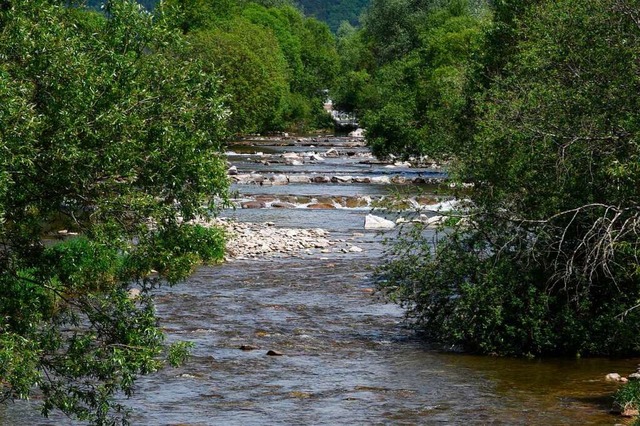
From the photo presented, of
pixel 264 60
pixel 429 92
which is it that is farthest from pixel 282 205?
pixel 264 60

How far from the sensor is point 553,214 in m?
18.6

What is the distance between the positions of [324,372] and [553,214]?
5.11 m

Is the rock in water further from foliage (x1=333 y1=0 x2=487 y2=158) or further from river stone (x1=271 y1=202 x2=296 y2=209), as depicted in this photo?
river stone (x1=271 y1=202 x2=296 y2=209)

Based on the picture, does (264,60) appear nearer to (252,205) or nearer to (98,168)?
(252,205)

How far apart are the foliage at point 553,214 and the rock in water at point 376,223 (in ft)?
60.7

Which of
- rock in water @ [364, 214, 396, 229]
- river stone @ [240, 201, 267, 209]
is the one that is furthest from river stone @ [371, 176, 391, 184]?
rock in water @ [364, 214, 396, 229]

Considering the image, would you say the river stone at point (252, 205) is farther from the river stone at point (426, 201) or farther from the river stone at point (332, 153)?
the river stone at point (332, 153)

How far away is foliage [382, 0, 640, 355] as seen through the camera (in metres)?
17.7

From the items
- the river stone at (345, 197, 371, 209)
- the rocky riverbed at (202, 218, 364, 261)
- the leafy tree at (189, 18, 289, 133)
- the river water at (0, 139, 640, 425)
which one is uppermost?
the leafy tree at (189, 18, 289, 133)

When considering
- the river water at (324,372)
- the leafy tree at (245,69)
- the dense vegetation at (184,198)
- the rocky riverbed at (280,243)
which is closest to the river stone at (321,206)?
the rocky riverbed at (280,243)

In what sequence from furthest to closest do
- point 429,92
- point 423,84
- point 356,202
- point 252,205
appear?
point 423,84, point 429,92, point 356,202, point 252,205

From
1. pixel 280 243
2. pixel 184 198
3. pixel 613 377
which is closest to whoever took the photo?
pixel 184 198

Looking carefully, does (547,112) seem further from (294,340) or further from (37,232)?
(37,232)

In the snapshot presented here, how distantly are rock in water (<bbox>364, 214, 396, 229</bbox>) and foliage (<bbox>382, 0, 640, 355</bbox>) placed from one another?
60.7 ft
